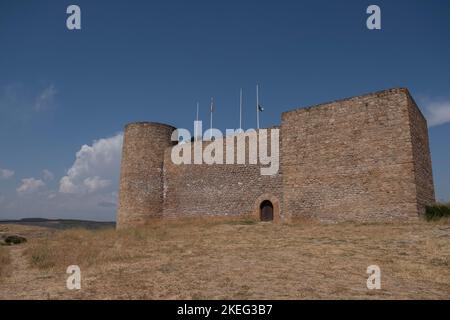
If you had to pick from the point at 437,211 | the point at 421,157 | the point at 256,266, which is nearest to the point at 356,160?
the point at 421,157

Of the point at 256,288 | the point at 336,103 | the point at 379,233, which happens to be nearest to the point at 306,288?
the point at 256,288

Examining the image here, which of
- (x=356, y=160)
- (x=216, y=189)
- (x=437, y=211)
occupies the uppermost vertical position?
(x=356, y=160)

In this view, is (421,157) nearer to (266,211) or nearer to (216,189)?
(266,211)

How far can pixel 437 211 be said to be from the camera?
11.9 metres

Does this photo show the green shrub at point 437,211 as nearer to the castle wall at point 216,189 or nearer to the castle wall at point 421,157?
the castle wall at point 421,157

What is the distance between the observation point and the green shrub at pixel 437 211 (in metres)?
11.7

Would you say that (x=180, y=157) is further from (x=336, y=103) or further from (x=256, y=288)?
(x=256, y=288)

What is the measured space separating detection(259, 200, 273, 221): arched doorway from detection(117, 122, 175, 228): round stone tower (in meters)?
6.14

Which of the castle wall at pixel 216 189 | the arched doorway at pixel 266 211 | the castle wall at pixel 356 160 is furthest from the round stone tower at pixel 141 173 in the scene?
the castle wall at pixel 356 160

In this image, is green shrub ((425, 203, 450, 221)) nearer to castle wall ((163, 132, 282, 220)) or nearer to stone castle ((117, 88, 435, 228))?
stone castle ((117, 88, 435, 228))

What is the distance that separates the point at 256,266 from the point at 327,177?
24.9 ft

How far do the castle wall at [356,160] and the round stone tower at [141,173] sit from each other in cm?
770

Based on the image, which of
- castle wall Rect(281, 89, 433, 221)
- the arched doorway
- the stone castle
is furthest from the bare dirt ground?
the arched doorway

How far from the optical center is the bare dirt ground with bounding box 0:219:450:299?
15.9 ft
